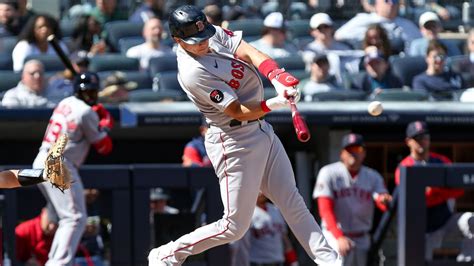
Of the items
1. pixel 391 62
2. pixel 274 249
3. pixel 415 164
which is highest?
pixel 391 62

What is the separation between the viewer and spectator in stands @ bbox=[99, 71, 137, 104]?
9.34 meters

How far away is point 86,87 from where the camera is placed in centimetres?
825

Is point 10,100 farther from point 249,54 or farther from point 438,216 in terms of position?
point 249,54

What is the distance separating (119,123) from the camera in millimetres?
9336

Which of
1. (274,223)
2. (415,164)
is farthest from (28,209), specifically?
(415,164)

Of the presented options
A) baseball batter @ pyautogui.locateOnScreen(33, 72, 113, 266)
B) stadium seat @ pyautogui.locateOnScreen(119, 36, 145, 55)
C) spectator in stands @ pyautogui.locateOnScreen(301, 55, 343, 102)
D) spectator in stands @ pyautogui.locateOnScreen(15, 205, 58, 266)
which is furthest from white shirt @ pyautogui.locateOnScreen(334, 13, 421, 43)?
spectator in stands @ pyautogui.locateOnScreen(15, 205, 58, 266)

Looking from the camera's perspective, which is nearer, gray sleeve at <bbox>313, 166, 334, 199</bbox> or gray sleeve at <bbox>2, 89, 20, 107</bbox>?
gray sleeve at <bbox>313, 166, 334, 199</bbox>

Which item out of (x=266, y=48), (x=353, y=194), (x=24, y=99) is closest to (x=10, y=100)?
(x=24, y=99)

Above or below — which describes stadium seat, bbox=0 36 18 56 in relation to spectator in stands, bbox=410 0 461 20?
below

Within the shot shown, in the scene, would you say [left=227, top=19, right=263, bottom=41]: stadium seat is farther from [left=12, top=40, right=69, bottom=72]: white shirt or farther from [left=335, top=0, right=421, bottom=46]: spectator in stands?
[left=12, top=40, right=69, bottom=72]: white shirt

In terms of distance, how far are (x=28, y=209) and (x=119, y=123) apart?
Result: 1040 millimetres

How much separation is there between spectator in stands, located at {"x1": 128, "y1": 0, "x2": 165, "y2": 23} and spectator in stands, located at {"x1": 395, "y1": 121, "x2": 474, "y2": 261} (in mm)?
3363

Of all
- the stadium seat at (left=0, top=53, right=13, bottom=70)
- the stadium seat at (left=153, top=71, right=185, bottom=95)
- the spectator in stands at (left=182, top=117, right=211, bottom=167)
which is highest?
the stadium seat at (left=0, top=53, right=13, bottom=70)

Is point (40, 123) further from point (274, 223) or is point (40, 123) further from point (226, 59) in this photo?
point (226, 59)
